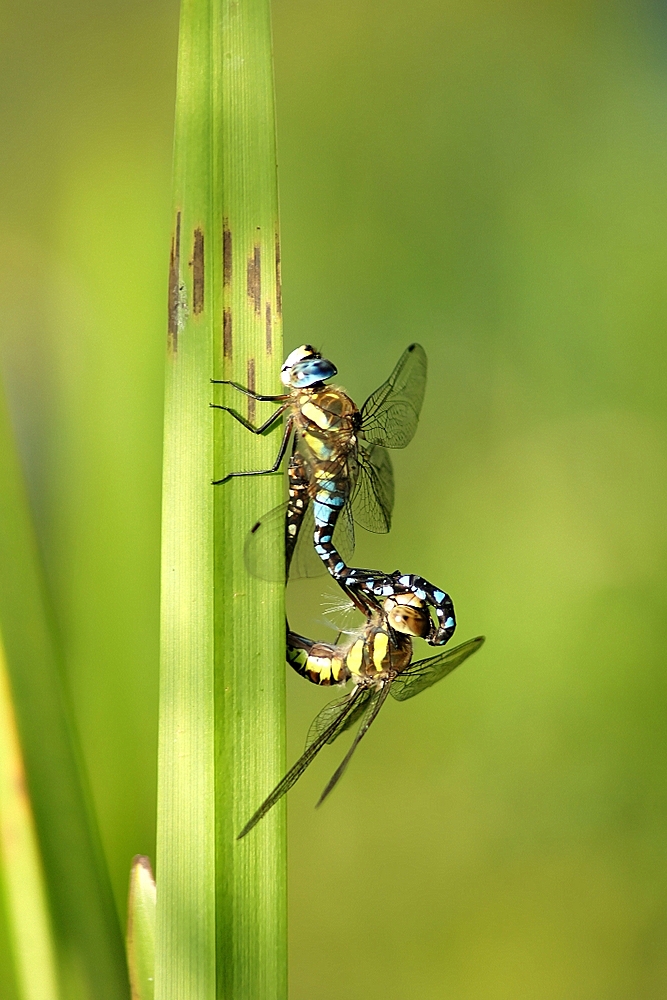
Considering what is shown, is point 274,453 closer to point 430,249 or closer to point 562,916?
point 430,249

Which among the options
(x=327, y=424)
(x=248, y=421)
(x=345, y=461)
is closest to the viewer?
(x=248, y=421)

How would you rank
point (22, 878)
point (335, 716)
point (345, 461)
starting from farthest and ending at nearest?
point (345, 461)
point (335, 716)
point (22, 878)

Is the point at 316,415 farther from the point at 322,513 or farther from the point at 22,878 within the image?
the point at 22,878

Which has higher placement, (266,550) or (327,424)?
(327,424)

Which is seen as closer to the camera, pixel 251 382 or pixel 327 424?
pixel 251 382

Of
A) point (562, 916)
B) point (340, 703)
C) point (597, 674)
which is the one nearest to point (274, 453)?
point (340, 703)

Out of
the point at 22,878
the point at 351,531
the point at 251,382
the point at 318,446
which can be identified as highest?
the point at 251,382

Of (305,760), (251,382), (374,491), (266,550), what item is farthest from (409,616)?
(251,382)

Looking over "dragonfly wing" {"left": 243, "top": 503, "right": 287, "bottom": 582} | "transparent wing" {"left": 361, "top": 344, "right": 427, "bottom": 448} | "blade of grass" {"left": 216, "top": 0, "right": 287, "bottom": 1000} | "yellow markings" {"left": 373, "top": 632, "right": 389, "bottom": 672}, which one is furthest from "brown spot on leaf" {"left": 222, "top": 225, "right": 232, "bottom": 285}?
"yellow markings" {"left": 373, "top": 632, "right": 389, "bottom": 672}
